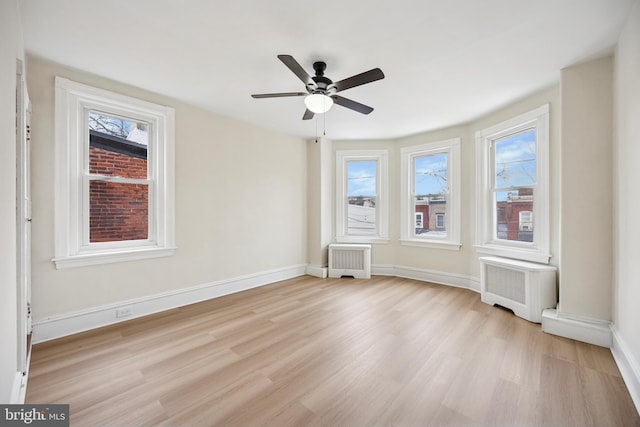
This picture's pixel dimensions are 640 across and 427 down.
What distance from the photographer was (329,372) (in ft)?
6.70

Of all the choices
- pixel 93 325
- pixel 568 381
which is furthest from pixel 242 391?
pixel 568 381

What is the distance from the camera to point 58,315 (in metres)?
2.55

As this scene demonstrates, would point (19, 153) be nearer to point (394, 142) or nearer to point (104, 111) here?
point (104, 111)

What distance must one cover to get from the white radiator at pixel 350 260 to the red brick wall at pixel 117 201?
303 cm

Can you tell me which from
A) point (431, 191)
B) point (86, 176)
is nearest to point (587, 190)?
point (431, 191)

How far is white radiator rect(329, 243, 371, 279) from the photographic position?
4.86 meters

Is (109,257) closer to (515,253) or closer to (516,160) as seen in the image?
(515,253)

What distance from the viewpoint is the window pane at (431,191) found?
4.60 metres

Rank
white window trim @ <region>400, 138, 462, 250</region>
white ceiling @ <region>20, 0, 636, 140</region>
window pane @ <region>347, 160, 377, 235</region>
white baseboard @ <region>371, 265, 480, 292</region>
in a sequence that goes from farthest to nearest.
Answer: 1. window pane @ <region>347, 160, 377, 235</region>
2. white window trim @ <region>400, 138, 462, 250</region>
3. white baseboard @ <region>371, 265, 480, 292</region>
4. white ceiling @ <region>20, 0, 636, 140</region>

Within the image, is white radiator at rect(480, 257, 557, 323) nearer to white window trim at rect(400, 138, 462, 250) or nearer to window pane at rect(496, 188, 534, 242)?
window pane at rect(496, 188, 534, 242)

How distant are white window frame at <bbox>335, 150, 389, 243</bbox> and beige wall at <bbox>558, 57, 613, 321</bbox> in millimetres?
2719

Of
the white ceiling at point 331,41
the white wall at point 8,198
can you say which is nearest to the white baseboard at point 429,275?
the white ceiling at point 331,41

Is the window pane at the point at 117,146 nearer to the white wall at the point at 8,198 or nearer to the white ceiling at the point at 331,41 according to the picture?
the white ceiling at the point at 331,41

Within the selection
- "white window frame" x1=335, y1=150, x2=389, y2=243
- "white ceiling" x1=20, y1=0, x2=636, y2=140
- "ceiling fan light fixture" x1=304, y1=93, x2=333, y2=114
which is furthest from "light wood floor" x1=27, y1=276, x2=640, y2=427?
"white ceiling" x1=20, y1=0, x2=636, y2=140
